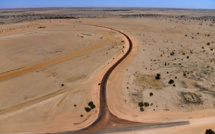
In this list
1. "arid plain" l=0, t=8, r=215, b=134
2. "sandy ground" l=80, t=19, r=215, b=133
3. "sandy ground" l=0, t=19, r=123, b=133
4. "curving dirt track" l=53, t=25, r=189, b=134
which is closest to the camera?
"curving dirt track" l=53, t=25, r=189, b=134

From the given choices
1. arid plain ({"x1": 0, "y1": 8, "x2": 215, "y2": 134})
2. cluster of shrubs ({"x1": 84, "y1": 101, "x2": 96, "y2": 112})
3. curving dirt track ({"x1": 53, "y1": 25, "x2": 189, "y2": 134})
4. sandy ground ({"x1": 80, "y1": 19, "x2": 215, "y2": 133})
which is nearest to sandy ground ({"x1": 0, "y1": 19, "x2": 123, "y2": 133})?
arid plain ({"x1": 0, "y1": 8, "x2": 215, "y2": 134})

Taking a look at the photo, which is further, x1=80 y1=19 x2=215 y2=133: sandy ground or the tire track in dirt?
the tire track in dirt

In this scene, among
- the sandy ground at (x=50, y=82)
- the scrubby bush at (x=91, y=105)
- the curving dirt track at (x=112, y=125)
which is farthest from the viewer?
the scrubby bush at (x=91, y=105)

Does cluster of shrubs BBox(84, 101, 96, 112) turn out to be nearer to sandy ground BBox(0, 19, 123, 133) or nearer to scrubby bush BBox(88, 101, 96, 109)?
scrubby bush BBox(88, 101, 96, 109)

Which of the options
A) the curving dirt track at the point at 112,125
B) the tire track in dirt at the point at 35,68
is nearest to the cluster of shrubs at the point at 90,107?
the curving dirt track at the point at 112,125

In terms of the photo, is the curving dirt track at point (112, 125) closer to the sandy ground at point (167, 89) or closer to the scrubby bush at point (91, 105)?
the sandy ground at point (167, 89)

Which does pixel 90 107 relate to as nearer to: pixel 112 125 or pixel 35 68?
pixel 112 125

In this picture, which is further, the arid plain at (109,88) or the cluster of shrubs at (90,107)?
the cluster of shrubs at (90,107)

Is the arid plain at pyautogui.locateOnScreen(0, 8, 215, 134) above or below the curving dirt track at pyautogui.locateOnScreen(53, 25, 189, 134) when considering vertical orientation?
above

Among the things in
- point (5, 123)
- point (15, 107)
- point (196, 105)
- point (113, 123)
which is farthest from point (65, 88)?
point (196, 105)

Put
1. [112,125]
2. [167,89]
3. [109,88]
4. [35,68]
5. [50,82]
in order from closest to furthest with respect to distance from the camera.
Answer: [112,125], [167,89], [109,88], [50,82], [35,68]

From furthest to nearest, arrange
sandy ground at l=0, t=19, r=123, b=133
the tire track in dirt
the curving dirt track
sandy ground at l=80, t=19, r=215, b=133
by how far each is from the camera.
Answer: the tire track in dirt
sandy ground at l=80, t=19, r=215, b=133
sandy ground at l=0, t=19, r=123, b=133
the curving dirt track

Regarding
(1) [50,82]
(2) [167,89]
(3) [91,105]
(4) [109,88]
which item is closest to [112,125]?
(3) [91,105]
